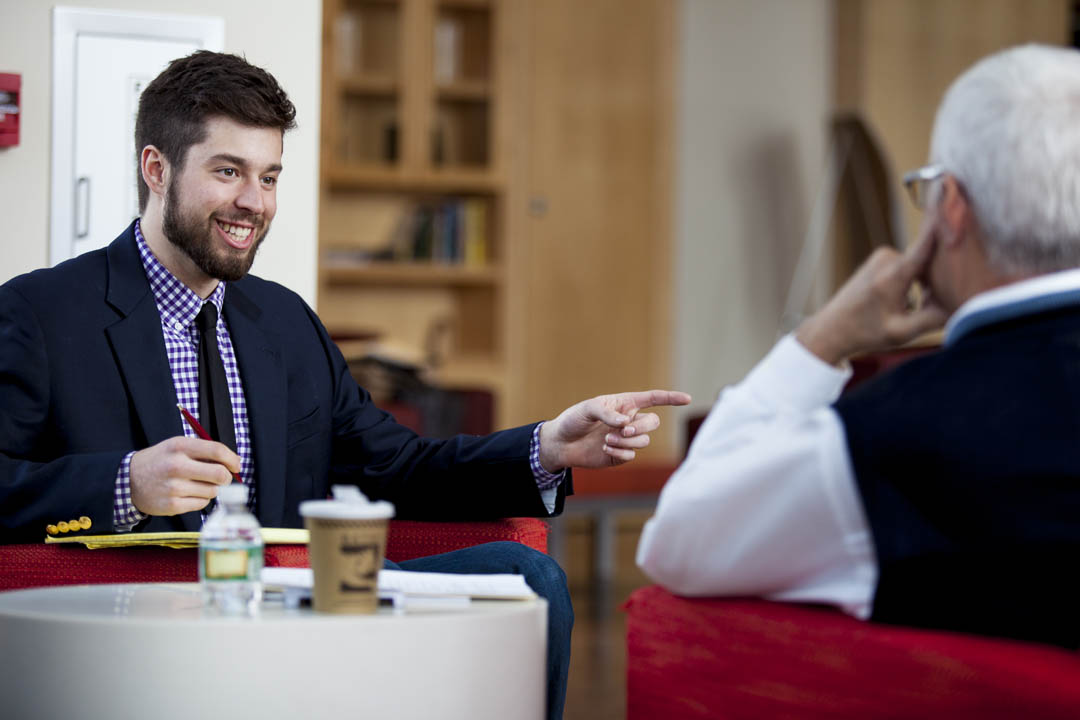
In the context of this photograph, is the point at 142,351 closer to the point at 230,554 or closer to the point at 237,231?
the point at 237,231

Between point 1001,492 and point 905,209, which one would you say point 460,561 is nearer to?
point 1001,492

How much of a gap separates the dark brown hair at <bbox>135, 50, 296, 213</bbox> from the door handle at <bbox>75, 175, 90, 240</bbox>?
17.3 inches

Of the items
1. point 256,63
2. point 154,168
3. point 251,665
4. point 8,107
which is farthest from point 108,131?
point 251,665

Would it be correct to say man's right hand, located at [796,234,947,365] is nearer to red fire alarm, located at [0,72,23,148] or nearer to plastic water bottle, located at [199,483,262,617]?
plastic water bottle, located at [199,483,262,617]

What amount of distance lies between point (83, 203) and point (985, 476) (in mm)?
1779

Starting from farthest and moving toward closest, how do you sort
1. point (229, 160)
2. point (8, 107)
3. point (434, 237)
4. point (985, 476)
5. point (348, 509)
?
1. point (434, 237)
2. point (8, 107)
3. point (229, 160)
4. point (348, 509)
5. point (985, 476)

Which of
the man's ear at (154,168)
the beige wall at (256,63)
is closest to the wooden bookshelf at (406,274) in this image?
the beige wall at (256,63)

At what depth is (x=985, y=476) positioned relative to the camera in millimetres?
1092

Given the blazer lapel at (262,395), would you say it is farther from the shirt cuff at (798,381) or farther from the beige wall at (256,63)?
the shirt cuff at (798,381)

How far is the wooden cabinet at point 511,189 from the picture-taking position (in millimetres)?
6184

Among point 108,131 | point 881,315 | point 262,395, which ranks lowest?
point 262,395

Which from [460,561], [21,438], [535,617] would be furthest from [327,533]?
[21,438]

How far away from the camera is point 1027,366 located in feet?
3.64

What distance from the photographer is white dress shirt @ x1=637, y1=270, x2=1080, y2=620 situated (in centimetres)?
113
